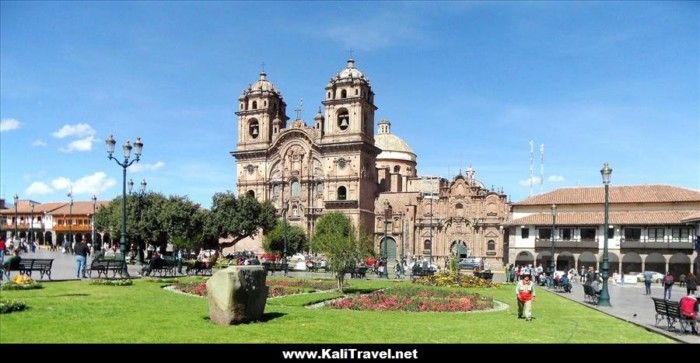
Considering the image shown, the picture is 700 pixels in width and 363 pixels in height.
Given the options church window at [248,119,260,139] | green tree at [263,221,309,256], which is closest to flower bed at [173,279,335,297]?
green tree at [263,221,309,256]

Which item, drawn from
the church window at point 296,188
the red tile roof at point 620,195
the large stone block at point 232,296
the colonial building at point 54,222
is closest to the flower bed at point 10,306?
the large stone block at point 232,296

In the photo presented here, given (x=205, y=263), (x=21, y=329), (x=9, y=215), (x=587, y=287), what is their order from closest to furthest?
(x=21, y=329), (x=587, y=287), (x=205, y=263), (x=9, y=215)

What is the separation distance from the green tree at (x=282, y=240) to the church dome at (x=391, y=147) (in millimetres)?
25250

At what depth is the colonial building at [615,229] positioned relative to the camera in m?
51.0

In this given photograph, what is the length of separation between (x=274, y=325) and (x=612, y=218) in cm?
4978

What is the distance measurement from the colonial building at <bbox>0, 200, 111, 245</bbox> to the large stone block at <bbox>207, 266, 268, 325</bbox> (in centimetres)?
8645

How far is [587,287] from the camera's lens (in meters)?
23.3

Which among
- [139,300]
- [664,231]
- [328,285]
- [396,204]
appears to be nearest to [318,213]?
[396,204]

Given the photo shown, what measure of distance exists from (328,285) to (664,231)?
3709 cm

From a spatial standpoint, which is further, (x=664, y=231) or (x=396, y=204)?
(x=396, y=204)

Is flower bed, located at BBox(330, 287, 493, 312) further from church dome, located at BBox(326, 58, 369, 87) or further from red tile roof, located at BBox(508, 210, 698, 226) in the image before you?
church dome, located at BBox(326, 58, 369, 87)

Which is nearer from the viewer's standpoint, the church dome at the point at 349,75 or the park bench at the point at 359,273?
the park bench at the point at 359,273

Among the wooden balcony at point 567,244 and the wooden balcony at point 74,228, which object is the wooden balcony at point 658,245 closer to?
the wooden balcony at point 567,244
